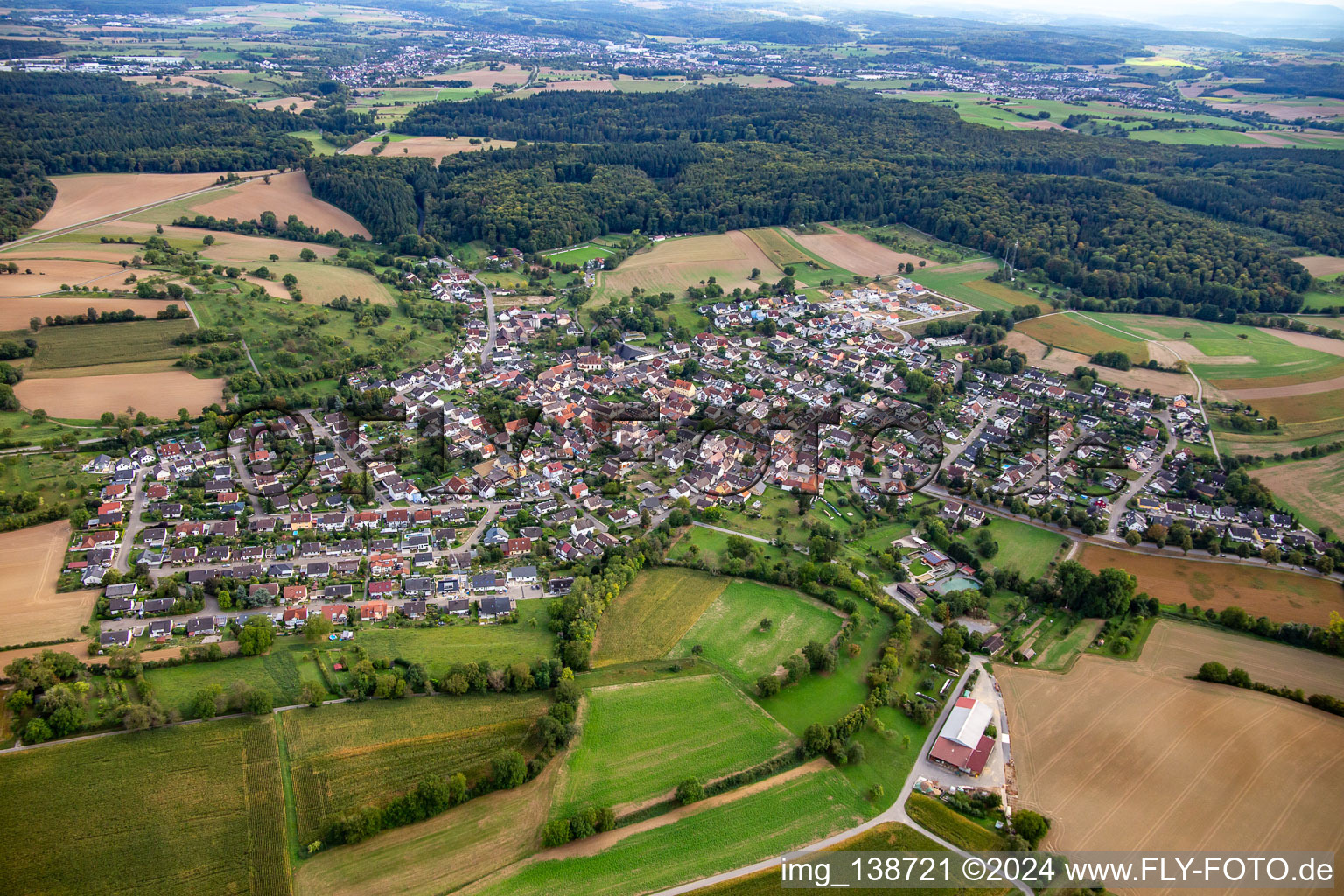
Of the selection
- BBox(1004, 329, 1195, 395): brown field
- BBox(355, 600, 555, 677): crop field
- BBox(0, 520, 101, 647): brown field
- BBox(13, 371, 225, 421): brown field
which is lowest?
BBox(355, 600, 555, 677): crop field

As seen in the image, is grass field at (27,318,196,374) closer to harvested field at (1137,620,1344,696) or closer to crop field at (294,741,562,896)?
crop field at (294,741,562,896)

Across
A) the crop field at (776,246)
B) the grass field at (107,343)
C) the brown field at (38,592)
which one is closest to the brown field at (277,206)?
the grass field at (107,343)

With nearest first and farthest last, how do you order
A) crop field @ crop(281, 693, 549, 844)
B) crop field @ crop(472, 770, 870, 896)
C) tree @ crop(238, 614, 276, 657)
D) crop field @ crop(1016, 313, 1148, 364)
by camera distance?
crop field @ crop(472, 770, 870, 896) → crop field @ crop(281, 693, 549, 844) → tree @ crop(238, 614, 276, 657) → crop field @ crop(1016, 313, 1148, 364)

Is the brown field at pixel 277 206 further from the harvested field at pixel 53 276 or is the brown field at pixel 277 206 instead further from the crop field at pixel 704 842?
the crop field at pixel 704 842

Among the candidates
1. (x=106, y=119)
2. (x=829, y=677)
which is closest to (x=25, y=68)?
(x=106, y=119)

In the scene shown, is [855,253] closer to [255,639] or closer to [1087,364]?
[1087,364]

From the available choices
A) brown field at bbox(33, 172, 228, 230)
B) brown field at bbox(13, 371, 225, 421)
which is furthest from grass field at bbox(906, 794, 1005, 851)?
brown field at bbox(33, 172, 228, 230)
